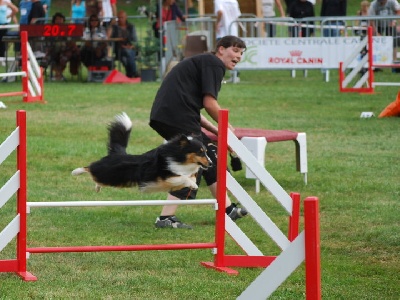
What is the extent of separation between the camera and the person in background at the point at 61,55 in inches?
921

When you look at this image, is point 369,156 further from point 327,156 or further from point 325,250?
point 325,250

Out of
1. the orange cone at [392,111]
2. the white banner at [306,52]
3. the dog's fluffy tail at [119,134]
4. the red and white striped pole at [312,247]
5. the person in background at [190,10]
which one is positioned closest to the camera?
the red and white striped pole at [312,247]

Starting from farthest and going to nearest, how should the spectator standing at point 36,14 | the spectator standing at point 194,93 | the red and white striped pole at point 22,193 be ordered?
the spectator standing at point 36,14
the spectator standing at point 194,93
the red and white striped pole at point 22,193

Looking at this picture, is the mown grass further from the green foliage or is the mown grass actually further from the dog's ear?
the green foliage

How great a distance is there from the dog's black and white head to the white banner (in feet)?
49.8

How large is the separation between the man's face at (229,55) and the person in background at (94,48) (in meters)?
15.3

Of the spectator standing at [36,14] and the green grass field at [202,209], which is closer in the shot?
the green grass field at [202,209]

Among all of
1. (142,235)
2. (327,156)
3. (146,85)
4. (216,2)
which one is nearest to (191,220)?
(142,235)

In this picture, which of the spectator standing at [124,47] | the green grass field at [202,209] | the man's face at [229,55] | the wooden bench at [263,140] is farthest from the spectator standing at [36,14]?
the man's face at [229,55]

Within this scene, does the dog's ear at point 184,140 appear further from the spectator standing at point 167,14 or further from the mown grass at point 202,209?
the spectator standing at point 167,14

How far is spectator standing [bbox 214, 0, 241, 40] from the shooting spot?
2341 centimetres

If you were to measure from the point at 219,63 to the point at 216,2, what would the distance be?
618 inches

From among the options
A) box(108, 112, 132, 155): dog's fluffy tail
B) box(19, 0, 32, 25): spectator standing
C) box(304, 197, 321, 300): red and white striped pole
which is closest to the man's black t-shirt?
box(108, 112, 132, 155): dog's fluffy tail

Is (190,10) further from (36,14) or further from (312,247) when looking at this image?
(312,247)
